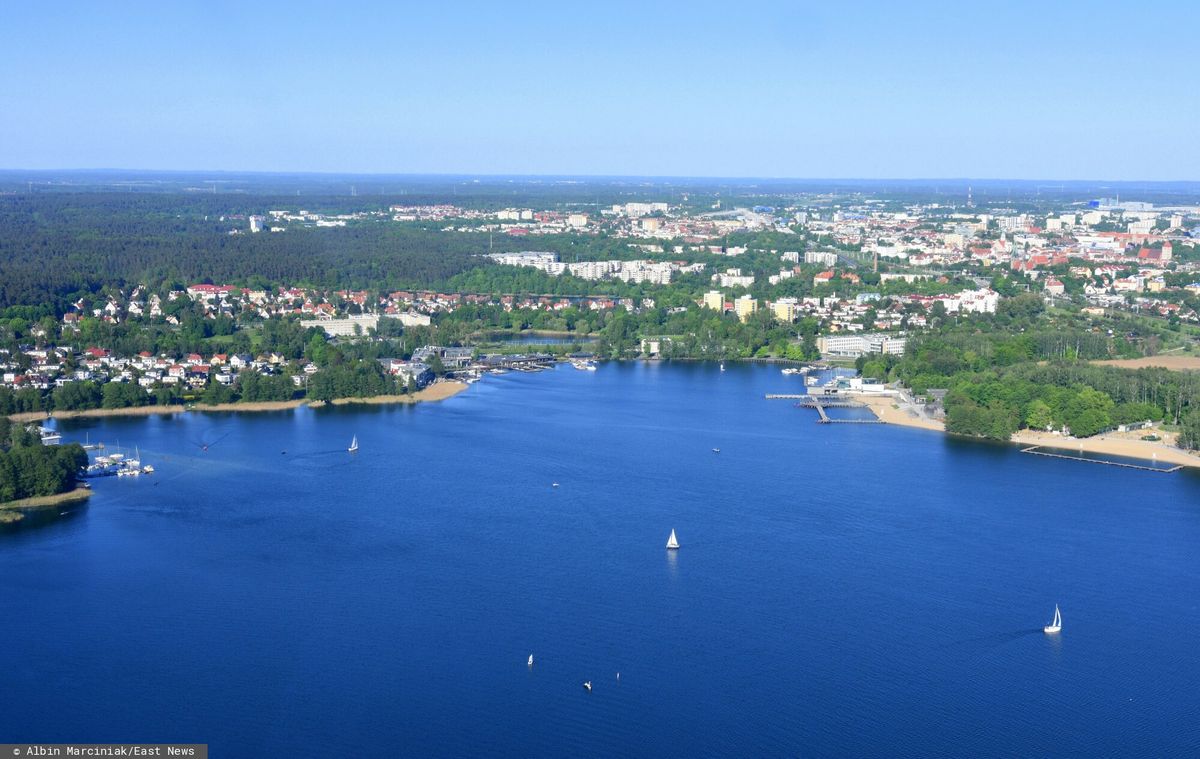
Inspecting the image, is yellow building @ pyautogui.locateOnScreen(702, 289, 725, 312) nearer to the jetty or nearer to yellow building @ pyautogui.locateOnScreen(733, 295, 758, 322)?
yellow building @ pyautogui.locateOnScreen(733, 295, 758, 322)

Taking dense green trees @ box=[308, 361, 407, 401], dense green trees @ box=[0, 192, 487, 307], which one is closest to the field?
dense green trees @ box=[308, 361, 407, 401]

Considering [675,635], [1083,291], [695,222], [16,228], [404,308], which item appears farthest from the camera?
→ [695,222]

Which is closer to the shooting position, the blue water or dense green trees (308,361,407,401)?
the blue water

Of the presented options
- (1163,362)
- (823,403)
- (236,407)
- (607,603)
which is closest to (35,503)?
(236,407)

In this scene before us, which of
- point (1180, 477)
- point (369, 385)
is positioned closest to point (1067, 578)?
point (1180, 477)

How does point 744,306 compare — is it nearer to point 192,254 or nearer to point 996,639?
point 192,254

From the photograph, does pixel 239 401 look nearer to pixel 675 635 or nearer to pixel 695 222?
A: pixel 675 635
